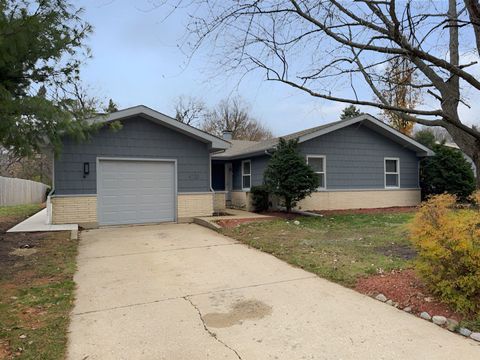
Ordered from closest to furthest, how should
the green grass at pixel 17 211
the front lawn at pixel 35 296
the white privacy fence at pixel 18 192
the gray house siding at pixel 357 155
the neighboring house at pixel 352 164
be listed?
the front lawn at pixel 35 296, the neighboring house at pixel 352 164, the gray house siding at pixel 357 155, the green grass at pixel 17 211, the white privacy fence at pixel 18 192

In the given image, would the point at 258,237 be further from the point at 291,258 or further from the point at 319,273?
the point at 319,273

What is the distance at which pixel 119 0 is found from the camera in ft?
13.3

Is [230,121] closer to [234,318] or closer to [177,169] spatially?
[177,169]

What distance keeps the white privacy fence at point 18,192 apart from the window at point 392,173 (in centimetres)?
1971

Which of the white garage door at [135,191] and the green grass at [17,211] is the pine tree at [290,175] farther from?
the green grass at [17,211]

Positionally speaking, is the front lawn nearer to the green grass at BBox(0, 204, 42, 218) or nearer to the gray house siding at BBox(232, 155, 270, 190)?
the green grass at BBox(0, 204, 42, 218)

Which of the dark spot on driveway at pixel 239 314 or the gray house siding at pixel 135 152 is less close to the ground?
the gray house siding at pixel 135 152

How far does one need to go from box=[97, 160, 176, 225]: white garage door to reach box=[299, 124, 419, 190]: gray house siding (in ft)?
18.4

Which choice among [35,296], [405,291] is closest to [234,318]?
[405,291]

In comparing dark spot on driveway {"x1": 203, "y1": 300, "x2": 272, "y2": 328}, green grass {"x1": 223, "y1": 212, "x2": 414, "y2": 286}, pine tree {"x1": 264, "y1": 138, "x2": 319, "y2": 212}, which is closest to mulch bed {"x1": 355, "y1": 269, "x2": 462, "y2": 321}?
green grass {"x1": 223, "y1": 212, "x2": 414, "y2": 286}

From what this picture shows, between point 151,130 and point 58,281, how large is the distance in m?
7.26

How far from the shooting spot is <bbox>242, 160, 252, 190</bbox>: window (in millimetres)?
16972

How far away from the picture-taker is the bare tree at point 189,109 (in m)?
41.0

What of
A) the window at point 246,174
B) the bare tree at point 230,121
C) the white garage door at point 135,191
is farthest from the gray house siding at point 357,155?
the bare tree at point 230,121
